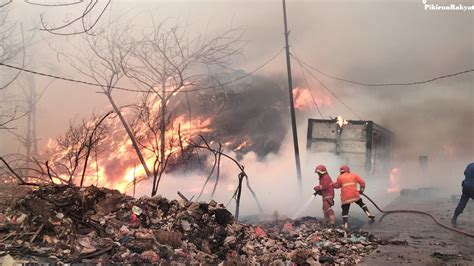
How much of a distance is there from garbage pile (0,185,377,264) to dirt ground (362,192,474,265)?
1.42 ft

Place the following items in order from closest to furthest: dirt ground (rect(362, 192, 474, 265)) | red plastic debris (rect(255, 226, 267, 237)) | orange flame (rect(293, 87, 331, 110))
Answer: dirt ground (rect(362, 192, 474, 265))
red plastic debris (rect(255, 226, 267, 237))
orange flame (rect(293, 87, 331, 110))

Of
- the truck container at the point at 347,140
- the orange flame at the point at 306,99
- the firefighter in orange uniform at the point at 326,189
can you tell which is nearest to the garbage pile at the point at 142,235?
the firefighter in orange uniform at the point at 326,189

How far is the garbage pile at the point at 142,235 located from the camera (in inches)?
239

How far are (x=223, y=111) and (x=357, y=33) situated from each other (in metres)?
5.72

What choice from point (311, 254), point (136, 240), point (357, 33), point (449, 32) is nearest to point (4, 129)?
point (136, 240)

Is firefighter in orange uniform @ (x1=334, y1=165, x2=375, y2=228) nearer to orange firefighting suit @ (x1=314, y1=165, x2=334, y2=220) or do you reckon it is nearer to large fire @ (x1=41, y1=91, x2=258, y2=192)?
orange firefighting suit @ (x1=314, y1=165, x2=334, y2=220)

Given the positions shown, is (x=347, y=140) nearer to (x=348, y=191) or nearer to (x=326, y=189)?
(x=326, y=189)

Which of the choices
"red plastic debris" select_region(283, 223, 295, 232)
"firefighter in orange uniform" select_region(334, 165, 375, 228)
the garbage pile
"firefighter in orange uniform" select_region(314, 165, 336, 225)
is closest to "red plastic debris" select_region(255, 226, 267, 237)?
the garbage pile

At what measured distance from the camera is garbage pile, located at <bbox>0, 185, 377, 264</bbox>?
608 centimetres

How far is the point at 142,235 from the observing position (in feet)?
21.9

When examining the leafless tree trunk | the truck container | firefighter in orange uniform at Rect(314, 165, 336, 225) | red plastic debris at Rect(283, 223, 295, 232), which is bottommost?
red plastic debris at Rect(283, 223, 295, 232)

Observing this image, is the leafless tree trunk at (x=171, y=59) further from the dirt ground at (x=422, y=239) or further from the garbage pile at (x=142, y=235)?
the dirt ground at (x=422, y=239)

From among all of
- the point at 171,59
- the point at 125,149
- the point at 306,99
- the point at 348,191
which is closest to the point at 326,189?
the point at 348,191

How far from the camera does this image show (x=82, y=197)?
721 centimetres
